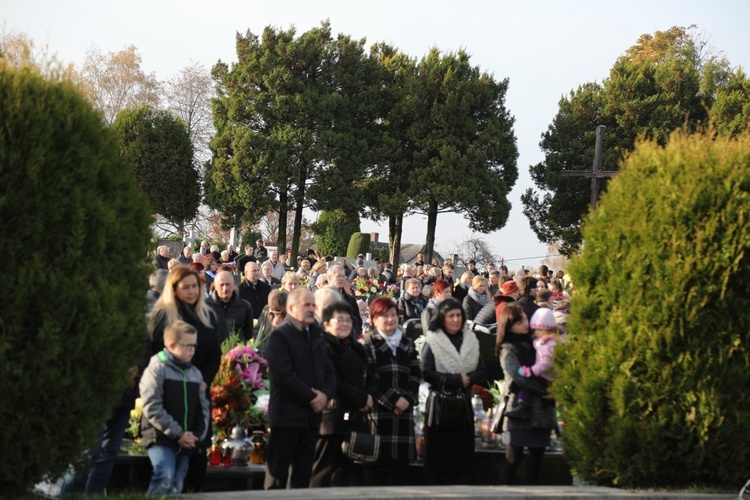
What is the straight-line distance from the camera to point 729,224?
688 cm

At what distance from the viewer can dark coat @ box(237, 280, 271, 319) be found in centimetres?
1357

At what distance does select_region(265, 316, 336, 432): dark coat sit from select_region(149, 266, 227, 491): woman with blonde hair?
0.57 metres

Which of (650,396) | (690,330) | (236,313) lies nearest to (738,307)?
(690,330)

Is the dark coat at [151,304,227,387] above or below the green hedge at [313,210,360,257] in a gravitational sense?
below

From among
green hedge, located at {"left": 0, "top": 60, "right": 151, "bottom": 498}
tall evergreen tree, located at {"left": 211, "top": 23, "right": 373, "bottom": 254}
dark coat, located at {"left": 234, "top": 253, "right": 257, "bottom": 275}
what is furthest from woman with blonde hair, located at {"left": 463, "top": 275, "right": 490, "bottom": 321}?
tall evergreen tree, located at {"left": 211, "top": 23, "right": 373, "bottom": 254}

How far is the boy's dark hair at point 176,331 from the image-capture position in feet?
22.3

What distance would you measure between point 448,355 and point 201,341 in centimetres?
209

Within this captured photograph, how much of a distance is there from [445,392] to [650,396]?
74.4 inches

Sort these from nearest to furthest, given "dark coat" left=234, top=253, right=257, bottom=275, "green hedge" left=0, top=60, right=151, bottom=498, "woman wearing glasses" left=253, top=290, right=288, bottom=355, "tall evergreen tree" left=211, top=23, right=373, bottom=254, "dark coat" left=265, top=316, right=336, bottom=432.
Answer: "green hedge" left=0, top=60, right=151, bottom=498 → "dark coat" left=265, top=316, right=336, bottom=432 → "woman wearing glasses" left=253, top=290, right=288, bottom=355 → "dark coat" left=234, top=253, right=257, bottom=275 → "tall evergreen tree" left=211, top=23, right=373, bottom=254

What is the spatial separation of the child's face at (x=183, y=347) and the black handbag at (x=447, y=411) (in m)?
2.25

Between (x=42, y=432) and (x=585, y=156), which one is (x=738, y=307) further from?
(x=585, y=156)

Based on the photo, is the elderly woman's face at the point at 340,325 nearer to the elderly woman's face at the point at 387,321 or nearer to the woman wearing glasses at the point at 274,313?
the elderly woman's face at the point at 387,321

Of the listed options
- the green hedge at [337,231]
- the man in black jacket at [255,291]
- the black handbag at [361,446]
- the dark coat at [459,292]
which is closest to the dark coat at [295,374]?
the black handbag at [361,446]

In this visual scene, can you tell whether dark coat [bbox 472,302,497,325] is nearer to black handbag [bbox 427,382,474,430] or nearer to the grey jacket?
black handbag [bbox 427,382,474,430]
